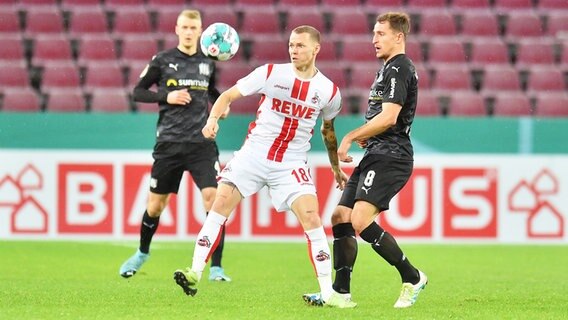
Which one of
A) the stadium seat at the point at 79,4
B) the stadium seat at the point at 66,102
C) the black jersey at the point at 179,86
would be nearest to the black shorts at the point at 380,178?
the black jersey at the point at 179,86

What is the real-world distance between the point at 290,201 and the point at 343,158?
64cm

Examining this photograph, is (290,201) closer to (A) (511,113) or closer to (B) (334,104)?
(B) (334,104)

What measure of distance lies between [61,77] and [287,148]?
8.12 m

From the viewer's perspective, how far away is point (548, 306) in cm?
799

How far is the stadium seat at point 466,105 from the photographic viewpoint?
50.7 feet

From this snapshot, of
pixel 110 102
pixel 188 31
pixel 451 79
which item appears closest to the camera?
pixel 188 31

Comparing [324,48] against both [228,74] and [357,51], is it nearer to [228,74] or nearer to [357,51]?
[357,51]

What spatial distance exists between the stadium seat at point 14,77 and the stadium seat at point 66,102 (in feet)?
2.07

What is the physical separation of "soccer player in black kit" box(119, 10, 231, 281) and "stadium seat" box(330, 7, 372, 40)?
23.1 feet

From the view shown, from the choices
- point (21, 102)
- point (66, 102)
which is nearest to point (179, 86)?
point (66, 102)

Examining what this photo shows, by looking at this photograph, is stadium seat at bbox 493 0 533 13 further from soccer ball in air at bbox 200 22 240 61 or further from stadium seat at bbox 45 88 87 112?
soccer ball in air at bbox 200 22 240 61

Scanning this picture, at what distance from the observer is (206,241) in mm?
7793

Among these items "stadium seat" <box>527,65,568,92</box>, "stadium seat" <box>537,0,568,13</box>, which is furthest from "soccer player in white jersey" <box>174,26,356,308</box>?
"stadium seat" <box>537,0,568,13</box>

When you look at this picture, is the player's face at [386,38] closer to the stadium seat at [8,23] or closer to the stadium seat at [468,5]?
the stadium seat at [8,23]
